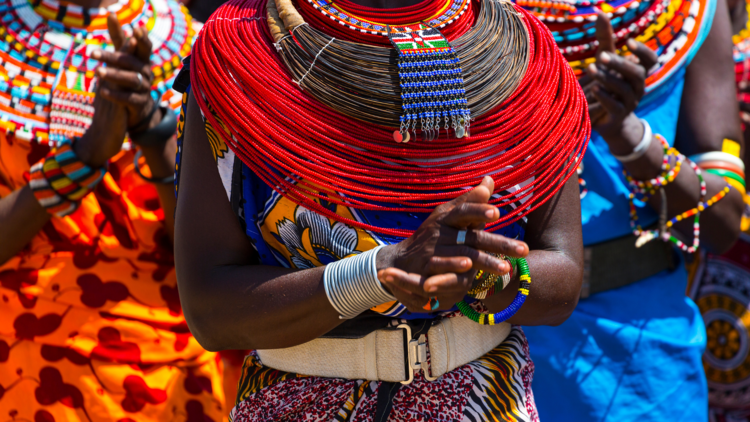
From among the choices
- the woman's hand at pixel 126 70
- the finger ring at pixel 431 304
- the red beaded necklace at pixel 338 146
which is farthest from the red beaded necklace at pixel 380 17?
the woman's hand at pixel 126 70

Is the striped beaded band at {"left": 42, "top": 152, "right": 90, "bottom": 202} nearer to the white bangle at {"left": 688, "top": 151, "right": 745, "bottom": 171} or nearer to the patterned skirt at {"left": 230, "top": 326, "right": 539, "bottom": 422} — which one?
the patterned skirt at {"left": 230, "top": 326, "right": 539, "bottom": 422}

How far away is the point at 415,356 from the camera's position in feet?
5.49

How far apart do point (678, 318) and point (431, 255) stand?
1653 millimetres

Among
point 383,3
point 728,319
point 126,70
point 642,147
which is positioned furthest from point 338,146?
point 728,319

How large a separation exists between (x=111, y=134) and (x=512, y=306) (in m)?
1.51

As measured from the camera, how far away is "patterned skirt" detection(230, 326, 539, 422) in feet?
5.52

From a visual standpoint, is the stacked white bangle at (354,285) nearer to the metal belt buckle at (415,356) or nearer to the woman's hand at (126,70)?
the metal belt buckle at (415,356)

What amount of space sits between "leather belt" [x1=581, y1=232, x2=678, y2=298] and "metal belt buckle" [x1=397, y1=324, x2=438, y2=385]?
3.60 feet

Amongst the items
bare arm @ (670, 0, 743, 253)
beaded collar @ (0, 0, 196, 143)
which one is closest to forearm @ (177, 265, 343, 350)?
beaded collar @ (0, 0, 196, 143)

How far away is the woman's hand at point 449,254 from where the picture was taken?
137 cm

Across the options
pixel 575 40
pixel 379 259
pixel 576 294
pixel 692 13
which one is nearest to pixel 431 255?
pixel 379 259

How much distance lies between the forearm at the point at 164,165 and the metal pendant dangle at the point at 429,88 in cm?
120

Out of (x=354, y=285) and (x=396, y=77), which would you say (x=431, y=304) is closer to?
(x=354, y=285)

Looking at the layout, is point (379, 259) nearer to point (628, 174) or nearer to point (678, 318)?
point (628, 174)
